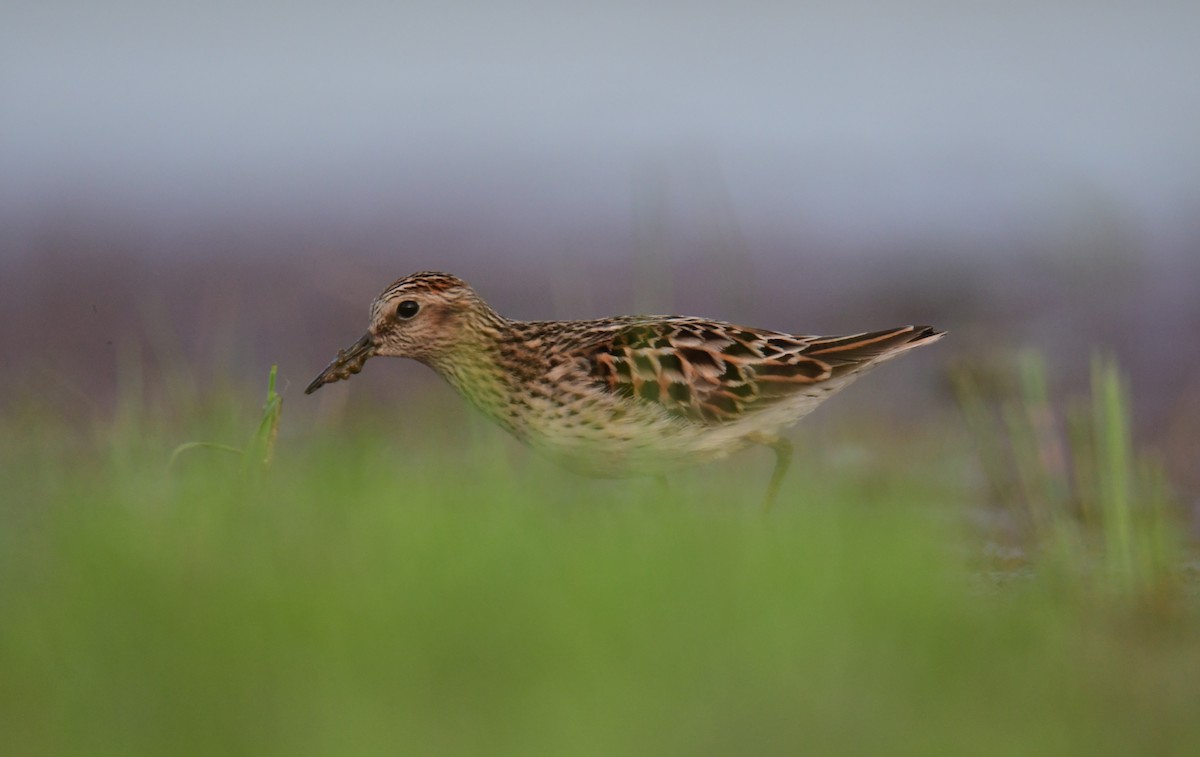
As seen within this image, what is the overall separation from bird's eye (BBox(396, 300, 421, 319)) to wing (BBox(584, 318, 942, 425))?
0.98 metres

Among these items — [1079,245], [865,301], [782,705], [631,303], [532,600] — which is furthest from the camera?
[631,303]

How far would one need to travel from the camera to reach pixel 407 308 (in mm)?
7469

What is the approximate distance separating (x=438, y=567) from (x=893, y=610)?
4.26 feet

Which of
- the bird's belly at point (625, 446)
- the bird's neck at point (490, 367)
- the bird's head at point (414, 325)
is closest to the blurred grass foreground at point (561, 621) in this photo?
the bird's belly at point (625, 446)

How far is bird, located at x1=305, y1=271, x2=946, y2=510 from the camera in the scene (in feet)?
22.0

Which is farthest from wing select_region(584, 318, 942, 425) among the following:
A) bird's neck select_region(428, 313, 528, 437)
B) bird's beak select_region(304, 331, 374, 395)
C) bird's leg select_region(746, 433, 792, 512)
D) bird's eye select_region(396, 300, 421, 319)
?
bird's beak select_region(304, 331, 374, 395)

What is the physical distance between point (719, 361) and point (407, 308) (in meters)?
1.56

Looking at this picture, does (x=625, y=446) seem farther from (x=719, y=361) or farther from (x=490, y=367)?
(x=490, y=367)

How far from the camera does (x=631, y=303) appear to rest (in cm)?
1479

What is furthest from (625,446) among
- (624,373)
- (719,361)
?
(719,361)

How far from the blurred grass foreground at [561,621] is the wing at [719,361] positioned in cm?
121

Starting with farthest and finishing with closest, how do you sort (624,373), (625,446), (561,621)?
(624,373) → (625,446) → (561,621)

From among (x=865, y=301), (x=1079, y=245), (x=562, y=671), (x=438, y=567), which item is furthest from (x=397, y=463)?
(x=865, y=301)

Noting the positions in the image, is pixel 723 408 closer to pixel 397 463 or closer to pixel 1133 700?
pixel 397 463
